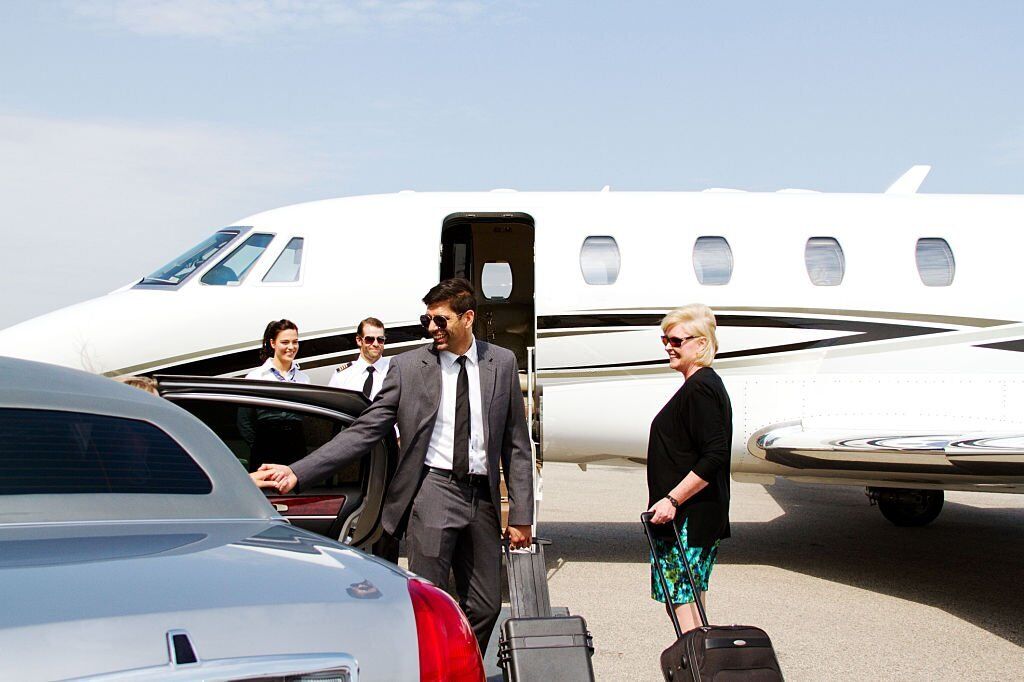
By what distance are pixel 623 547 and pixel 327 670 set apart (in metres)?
8.41

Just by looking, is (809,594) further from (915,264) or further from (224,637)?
(224,637)

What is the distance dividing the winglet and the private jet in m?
0.90

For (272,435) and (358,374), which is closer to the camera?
(272,435)

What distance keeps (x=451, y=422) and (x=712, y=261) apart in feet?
17.6

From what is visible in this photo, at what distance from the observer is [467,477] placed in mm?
4559

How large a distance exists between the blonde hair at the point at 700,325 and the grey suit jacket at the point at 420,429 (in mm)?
839

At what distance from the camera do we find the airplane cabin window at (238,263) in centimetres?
930

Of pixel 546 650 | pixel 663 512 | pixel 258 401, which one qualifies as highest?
pixel 258 401

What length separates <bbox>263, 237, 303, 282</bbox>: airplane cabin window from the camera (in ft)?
30.7

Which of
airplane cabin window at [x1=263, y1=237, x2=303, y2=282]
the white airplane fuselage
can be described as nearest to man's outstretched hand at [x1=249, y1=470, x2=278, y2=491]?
the white airplane fuselage

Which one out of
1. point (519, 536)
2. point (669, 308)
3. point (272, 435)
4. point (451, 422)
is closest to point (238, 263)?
point (669, 308)

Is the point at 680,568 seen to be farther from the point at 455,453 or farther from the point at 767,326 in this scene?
the point at 767,326

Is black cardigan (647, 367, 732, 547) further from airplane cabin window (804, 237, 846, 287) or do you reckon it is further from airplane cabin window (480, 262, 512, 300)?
airplane cabin window (480, 262, 512, 300)

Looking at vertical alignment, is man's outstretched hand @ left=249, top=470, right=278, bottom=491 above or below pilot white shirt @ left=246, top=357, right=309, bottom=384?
below
